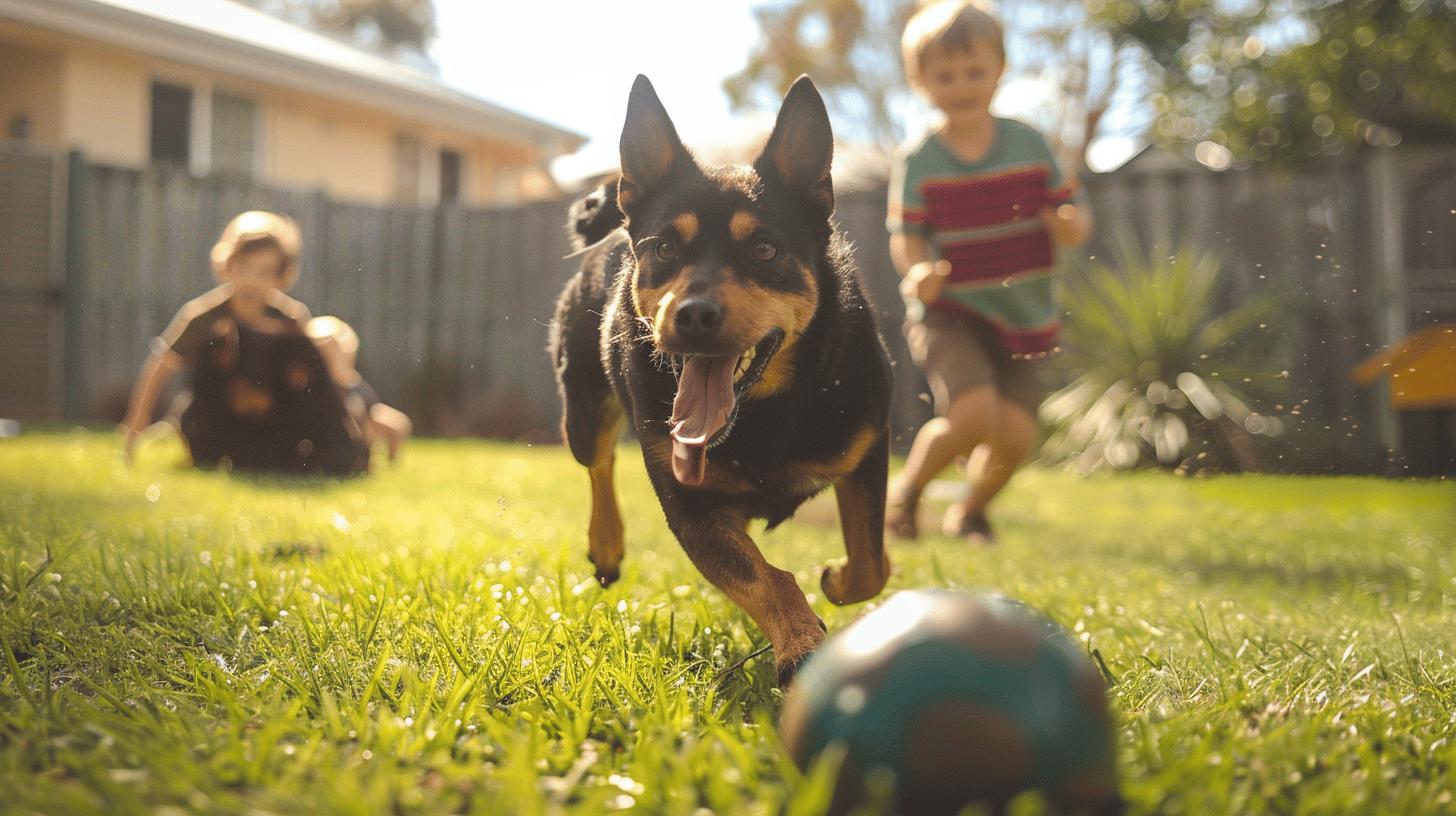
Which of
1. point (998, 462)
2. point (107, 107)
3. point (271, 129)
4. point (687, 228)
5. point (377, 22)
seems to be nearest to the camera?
point (687, 228)

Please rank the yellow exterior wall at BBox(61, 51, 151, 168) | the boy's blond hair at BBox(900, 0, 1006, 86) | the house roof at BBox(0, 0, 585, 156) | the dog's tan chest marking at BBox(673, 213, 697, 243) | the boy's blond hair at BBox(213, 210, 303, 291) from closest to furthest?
the dog's tan chest marking at BBox(673, 213, 697, 243) < the boy's blond hair at BBox(900, 0, 1006, 86) < the boy's blond hair at BBox(213, 210, 303, 291) < the house roof at BBox(0, 0, 585, 156) < the yellow exterior wall at BBox(61, 51, 151, 168)

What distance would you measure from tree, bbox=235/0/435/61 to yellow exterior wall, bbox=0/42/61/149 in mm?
7747

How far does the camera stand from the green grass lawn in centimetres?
161

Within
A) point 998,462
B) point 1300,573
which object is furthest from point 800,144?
point 1300,573

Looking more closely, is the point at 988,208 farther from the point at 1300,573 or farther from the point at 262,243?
the point at 262,243

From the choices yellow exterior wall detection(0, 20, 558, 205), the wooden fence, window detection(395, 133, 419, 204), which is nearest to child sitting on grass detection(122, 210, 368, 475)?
the wooden fence

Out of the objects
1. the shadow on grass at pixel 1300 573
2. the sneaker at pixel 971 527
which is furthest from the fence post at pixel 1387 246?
the sneaker at pixel 971 527

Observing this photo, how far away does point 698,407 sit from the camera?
7.32 feet

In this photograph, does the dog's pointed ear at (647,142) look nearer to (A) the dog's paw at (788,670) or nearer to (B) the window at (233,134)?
(A) the dog's paw at (788,670)

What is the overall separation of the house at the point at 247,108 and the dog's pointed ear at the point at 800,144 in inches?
358

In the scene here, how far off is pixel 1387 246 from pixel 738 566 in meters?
9.16

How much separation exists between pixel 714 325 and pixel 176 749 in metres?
1.16

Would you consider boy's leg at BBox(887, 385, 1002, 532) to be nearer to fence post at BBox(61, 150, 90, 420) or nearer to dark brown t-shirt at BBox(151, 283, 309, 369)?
dark brown t-shirt at BBox(151, 283, 309, 369)

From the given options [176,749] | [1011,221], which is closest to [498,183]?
[1011,221]
